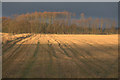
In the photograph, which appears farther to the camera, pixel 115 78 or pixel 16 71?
pixel 16 71

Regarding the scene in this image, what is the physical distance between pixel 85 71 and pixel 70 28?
205 ft

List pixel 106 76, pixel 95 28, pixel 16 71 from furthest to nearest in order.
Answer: pixel 95 28 < pixel 16 71 < pixel 106 76

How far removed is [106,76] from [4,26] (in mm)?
52188

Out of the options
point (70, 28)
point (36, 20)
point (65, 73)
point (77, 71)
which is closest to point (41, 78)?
point (65, 73)

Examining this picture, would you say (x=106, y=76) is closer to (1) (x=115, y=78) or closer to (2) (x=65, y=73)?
(1) (x=115, y=78)

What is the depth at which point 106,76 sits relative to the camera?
214 inches

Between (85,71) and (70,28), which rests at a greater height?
(70,28)

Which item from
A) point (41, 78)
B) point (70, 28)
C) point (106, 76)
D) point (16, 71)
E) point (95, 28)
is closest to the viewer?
point (41, 78)

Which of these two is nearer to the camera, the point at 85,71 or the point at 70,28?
the point at 85,71

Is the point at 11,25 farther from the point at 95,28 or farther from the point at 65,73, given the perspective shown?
the point at 65,73

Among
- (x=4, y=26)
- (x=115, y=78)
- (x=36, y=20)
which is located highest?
(x=36, y=20)

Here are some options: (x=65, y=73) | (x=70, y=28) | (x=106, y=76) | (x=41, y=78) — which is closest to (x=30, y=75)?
(x=41, y=78)

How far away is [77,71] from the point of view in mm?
5922

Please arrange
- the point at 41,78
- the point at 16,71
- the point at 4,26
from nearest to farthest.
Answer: the point at 41,78 < the point at 16,71 < the point at 4,26
